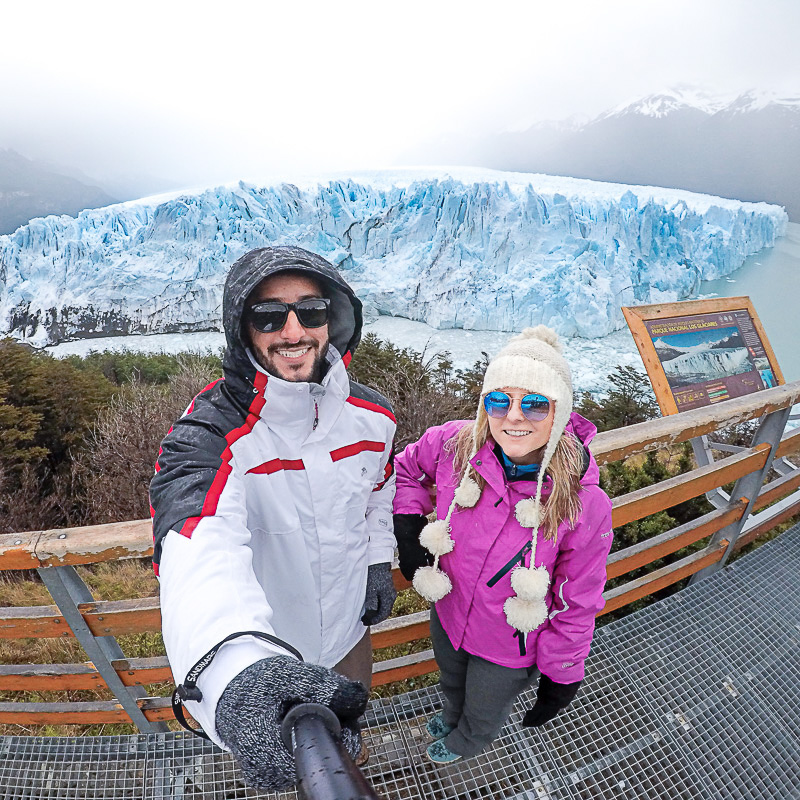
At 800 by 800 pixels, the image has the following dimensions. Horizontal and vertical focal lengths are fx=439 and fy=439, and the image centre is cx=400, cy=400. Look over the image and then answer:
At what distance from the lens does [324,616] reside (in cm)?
97

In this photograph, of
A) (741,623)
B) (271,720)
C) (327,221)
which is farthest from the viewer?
(327,221)

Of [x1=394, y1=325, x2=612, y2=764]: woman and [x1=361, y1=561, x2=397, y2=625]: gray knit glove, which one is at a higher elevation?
[x1=394, y1=325, x2=612, y2=764]: woman

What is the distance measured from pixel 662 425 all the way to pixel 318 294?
1073 millimetres

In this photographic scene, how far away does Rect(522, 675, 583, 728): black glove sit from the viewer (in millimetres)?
983

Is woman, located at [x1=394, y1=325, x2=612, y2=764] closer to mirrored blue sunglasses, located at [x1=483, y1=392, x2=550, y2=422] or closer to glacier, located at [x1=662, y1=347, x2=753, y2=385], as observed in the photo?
mirrored blue sunglasses, located at [x1=483, y1=392, x2=550, y2=422]

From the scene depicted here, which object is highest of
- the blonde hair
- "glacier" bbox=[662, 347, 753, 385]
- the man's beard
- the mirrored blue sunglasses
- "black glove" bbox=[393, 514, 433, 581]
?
the man's beard

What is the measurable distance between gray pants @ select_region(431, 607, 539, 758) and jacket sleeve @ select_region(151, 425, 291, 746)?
2.31 feet

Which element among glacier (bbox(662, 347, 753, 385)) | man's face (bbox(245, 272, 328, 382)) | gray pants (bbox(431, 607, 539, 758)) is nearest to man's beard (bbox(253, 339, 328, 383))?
man's face (bbox(245, 272, 328, 382))

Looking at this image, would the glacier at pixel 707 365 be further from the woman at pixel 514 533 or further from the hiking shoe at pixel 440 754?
the hiking shoe at pixel 440 754

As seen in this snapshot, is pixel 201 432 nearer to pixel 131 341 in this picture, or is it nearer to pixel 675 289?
pixel 675 289

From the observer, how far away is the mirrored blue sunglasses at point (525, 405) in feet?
2.96

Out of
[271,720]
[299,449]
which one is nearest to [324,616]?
[299,449]

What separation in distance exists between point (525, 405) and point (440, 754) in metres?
1.04

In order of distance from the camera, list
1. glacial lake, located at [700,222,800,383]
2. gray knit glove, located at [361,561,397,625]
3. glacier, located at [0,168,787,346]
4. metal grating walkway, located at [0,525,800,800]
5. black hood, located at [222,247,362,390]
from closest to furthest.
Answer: black hood, located at [222,247,362,390] → gray knit glove, located at [361,561,397,625] → metal grating walkway, located at [0,525,800,800] → glacial lake, located at [700,222,800,383] → glacier, located at [0,168,787,346]
